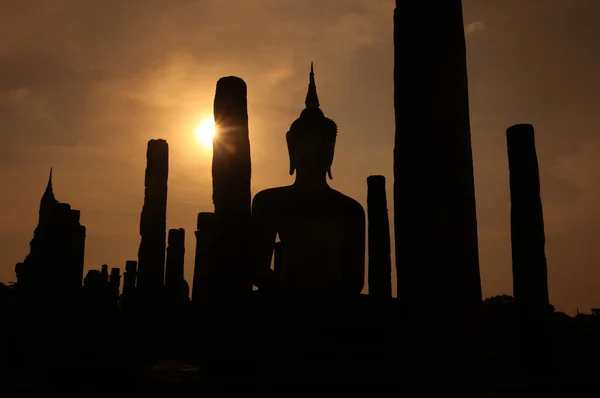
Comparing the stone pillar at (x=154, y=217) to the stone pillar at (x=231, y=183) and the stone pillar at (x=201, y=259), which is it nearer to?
the stone pillar at (x=201, y=259)

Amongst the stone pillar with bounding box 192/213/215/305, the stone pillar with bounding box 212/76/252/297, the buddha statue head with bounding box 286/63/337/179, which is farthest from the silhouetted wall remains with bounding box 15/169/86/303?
the buddha statue head with bounding box 286/63/337/179

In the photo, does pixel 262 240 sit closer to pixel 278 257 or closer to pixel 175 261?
pixel 278 257

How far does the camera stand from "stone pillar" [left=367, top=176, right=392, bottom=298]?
14539mm

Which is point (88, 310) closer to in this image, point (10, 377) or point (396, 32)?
point (10, 377)

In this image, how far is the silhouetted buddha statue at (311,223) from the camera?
8.41m

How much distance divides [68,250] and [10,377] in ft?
25.4

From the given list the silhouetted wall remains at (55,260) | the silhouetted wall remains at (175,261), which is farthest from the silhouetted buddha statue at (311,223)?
the silhouetted wall remains at (175,261)

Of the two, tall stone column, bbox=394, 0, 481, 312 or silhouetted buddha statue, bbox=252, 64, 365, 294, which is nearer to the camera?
tall stone column, bbox=394, 0, 481, 312

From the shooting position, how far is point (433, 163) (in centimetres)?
619

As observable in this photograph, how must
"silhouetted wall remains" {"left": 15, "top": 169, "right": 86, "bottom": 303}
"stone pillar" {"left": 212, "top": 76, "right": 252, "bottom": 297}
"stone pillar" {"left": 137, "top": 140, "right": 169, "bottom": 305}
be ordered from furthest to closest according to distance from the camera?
"stone pillar" {"left": 137, "top": 140, "right": 169, "bottom": 305}, "silhouetted wall remains" {"left": 15, "top": 169, "right": 86, "bottom": 303}, "stone pillar" {"left": 212, "top": 76, "right": 252, "bottom": 297}

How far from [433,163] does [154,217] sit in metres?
11.2

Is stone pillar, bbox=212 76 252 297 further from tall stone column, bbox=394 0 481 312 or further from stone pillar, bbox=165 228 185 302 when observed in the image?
stone pillar, bbox=165 228 185 302

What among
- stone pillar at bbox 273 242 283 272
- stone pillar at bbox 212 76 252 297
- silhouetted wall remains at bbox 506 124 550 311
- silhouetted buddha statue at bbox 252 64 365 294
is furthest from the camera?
silhouetted wall remains at bbox 506 124 550 311

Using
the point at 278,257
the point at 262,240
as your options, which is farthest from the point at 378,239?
the point at 262,240
